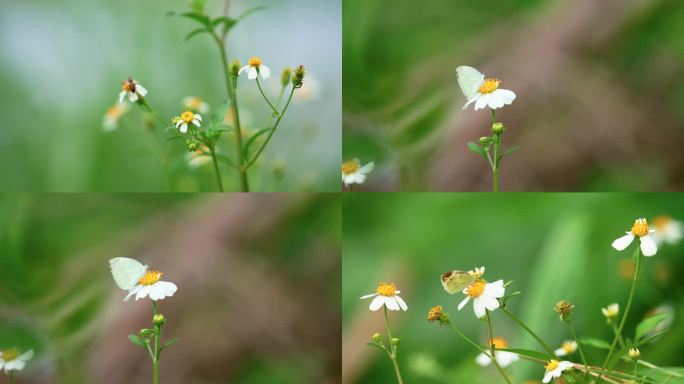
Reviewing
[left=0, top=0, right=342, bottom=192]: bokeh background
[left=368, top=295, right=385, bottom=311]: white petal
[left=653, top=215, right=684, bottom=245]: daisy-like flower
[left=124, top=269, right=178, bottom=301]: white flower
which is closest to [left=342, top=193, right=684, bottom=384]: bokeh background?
[left=653, top=215, right=684, bottom=245]: daisy-like flower

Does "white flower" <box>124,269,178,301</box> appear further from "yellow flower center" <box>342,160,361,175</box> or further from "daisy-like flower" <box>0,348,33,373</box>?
"yellow flower center" <box>342,160,361,175</box>

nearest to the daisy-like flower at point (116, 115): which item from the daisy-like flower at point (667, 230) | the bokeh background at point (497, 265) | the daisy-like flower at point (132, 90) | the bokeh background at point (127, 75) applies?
the bokeh background at point (127, 75)

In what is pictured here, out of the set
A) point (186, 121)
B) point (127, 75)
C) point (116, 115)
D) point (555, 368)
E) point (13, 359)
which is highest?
point (127, 75)

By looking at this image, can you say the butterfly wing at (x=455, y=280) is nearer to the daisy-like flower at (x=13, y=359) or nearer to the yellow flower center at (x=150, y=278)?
the yellow flower center at (x=150, y=278)

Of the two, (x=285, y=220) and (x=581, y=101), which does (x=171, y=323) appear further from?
(x=581, y=101)

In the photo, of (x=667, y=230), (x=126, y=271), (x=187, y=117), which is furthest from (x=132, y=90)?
(x=667, y=230)

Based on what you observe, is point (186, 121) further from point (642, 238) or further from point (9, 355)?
point (642, 238)
